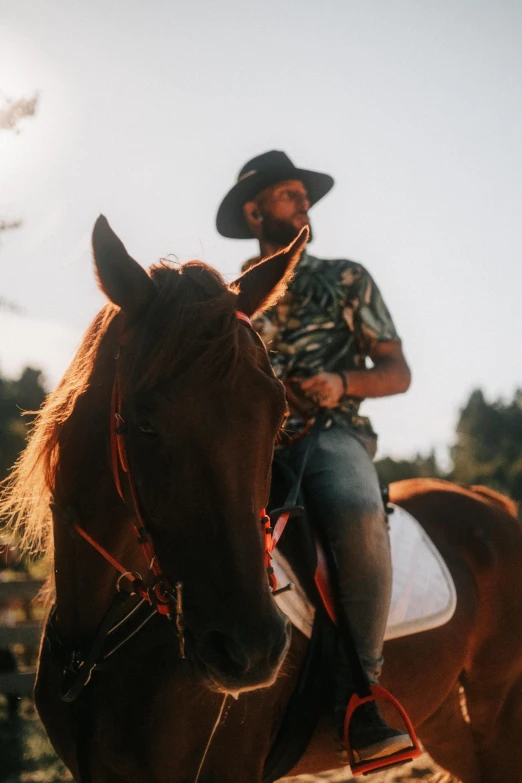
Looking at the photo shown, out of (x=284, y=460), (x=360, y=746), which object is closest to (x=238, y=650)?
(x=360, y=746)

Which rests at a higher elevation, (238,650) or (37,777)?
(238,650)

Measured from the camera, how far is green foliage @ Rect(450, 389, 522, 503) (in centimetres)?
5912

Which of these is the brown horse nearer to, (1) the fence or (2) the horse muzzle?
(2) the horse muzzle

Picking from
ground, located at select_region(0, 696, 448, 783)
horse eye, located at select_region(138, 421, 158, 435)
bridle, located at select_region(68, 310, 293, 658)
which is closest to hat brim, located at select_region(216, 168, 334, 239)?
bridle, located at select_region(68, 310, 293, 658)

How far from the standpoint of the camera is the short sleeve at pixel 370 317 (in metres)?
3.56

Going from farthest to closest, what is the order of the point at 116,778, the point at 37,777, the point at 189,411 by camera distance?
the point at 37,777 → the point at 116,778 → the point at 189,411

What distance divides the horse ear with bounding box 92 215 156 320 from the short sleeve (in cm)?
157

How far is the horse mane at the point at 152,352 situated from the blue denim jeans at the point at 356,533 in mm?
1161

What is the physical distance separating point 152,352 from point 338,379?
1427 mm

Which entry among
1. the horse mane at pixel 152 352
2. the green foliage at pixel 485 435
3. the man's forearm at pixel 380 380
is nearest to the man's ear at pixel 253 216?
the man's forearm at pixel 380 380

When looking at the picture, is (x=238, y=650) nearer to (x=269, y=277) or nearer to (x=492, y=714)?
(x=269, y=277)

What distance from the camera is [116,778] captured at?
248 centimetres

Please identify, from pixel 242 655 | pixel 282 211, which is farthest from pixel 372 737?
pixel 282 211

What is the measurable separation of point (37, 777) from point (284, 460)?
460cm
